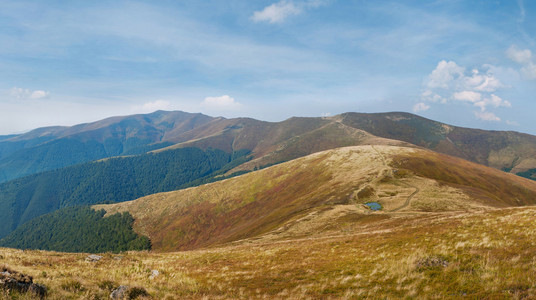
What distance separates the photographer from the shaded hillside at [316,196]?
64.7 m

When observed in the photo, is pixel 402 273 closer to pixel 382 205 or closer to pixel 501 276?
pixel 501 276

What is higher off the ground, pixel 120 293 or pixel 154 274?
pixel 120 293

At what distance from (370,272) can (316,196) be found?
7717cm

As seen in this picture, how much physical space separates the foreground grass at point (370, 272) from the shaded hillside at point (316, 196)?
29493mm

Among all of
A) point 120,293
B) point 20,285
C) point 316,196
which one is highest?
point 20,285

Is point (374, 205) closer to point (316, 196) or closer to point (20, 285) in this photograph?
point (316, 196)

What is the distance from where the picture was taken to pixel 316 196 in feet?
301

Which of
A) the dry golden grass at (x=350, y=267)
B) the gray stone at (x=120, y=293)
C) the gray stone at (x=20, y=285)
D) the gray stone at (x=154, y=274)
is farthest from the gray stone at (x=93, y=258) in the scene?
the gray stone at (x=120, y=293)

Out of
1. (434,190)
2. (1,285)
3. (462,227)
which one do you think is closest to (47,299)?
(1,285)

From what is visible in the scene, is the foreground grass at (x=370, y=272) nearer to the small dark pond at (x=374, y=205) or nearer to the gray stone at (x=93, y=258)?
the gray stone at (x=93, y=258)

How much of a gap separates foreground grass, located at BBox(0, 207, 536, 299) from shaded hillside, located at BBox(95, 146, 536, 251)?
29493 millimetres

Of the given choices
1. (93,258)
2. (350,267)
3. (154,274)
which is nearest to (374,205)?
(350,267)

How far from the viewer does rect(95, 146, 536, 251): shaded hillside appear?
212 ft

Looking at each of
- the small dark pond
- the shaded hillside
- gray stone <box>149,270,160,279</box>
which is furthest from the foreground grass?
the small dark pond
